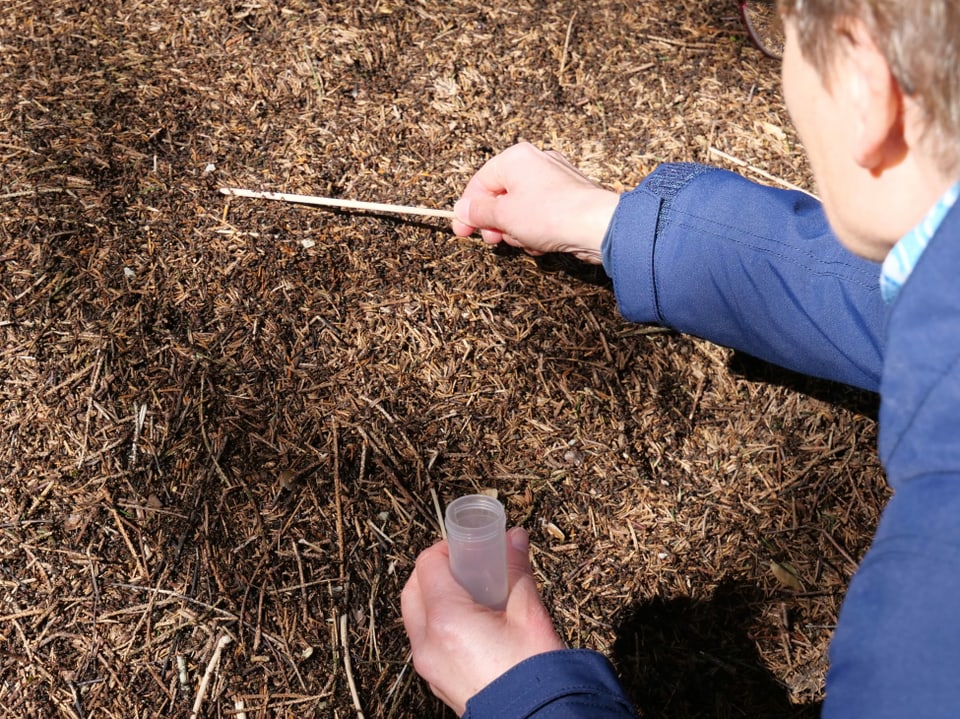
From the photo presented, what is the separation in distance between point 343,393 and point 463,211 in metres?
0.55

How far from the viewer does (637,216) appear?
204cm

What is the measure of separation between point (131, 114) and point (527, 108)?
1.08m

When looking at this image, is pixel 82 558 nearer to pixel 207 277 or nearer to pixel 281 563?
pixel 281 563

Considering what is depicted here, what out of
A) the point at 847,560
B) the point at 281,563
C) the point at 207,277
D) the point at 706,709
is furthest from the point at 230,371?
the point at 847,560

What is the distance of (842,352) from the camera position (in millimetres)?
1897

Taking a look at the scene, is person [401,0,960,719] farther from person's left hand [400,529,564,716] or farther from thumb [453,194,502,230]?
thumb [453,194,502,230]

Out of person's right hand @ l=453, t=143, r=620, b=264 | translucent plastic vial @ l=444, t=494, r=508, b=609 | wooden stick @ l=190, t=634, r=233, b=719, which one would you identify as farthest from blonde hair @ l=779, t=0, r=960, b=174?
wooden stick @ l=190, t=634, r=233, b=719

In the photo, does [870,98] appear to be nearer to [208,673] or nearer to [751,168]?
[751,168]

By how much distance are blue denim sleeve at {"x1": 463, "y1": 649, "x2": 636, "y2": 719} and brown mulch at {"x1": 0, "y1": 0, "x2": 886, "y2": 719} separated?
52 cm

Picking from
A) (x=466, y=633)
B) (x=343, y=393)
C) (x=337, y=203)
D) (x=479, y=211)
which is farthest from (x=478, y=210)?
(x=466, y=633)

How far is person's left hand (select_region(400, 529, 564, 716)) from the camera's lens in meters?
1.47

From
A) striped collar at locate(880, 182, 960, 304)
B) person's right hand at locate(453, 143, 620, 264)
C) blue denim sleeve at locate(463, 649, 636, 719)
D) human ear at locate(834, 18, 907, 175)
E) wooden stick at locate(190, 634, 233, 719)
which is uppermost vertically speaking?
human ear at locate(834, 18, 907, 175)

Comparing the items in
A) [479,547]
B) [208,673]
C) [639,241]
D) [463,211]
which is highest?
[639,241]

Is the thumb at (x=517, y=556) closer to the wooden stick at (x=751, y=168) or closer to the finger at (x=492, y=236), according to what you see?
the finger at (x=492, y=236)
